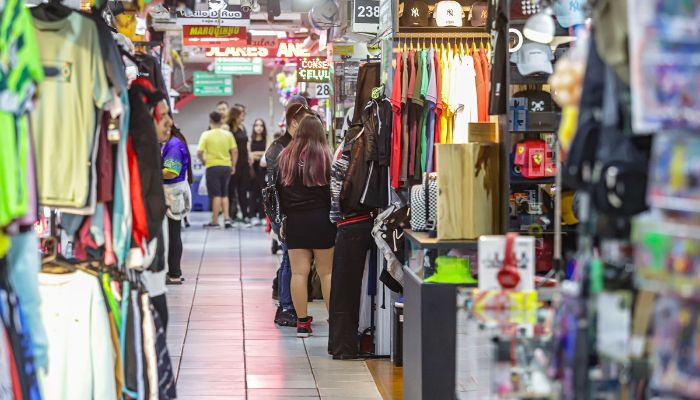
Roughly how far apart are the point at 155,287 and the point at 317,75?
8.35 meters

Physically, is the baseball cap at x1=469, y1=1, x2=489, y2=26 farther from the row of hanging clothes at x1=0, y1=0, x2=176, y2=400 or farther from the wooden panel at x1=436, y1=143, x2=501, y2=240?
the row of hanging clothes at x1=0, y1=0, x2=176, y2=400

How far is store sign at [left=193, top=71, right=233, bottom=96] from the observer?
26.6m

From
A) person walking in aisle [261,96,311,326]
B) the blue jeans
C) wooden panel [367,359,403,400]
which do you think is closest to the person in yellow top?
Result: person walking in aisle [261,96,311,326]

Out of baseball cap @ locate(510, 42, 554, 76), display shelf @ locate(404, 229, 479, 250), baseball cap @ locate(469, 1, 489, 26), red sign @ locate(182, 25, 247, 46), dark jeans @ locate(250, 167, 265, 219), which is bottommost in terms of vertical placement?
dark jeans @ locate(250, 167, 265, 219)

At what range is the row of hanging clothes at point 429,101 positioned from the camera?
725 cm

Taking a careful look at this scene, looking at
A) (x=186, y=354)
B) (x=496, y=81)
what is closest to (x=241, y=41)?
(x=186, y=354)

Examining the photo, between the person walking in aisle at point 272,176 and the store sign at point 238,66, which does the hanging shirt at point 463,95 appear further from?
the store sign at point 238,66

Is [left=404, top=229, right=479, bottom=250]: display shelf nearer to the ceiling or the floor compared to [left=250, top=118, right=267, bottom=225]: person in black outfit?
nearer to the ceiling

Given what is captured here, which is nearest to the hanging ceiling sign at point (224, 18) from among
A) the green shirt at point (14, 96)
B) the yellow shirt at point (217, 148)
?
the yellow shirt at point (217, 148)

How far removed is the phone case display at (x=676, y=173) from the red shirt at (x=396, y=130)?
14.9 ft

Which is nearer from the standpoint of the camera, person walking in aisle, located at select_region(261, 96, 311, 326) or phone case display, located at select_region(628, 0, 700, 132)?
phone case display, located at select_region(628, 0, 700, 132)

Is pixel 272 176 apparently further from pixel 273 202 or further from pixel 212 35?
pixel 212 35

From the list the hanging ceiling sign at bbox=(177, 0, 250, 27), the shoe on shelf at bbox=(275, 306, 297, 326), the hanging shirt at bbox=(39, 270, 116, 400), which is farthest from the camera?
the hanging ceiling sign at bbox=(177, 0, 250, 27)

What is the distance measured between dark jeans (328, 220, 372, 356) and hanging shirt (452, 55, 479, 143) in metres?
0.94
